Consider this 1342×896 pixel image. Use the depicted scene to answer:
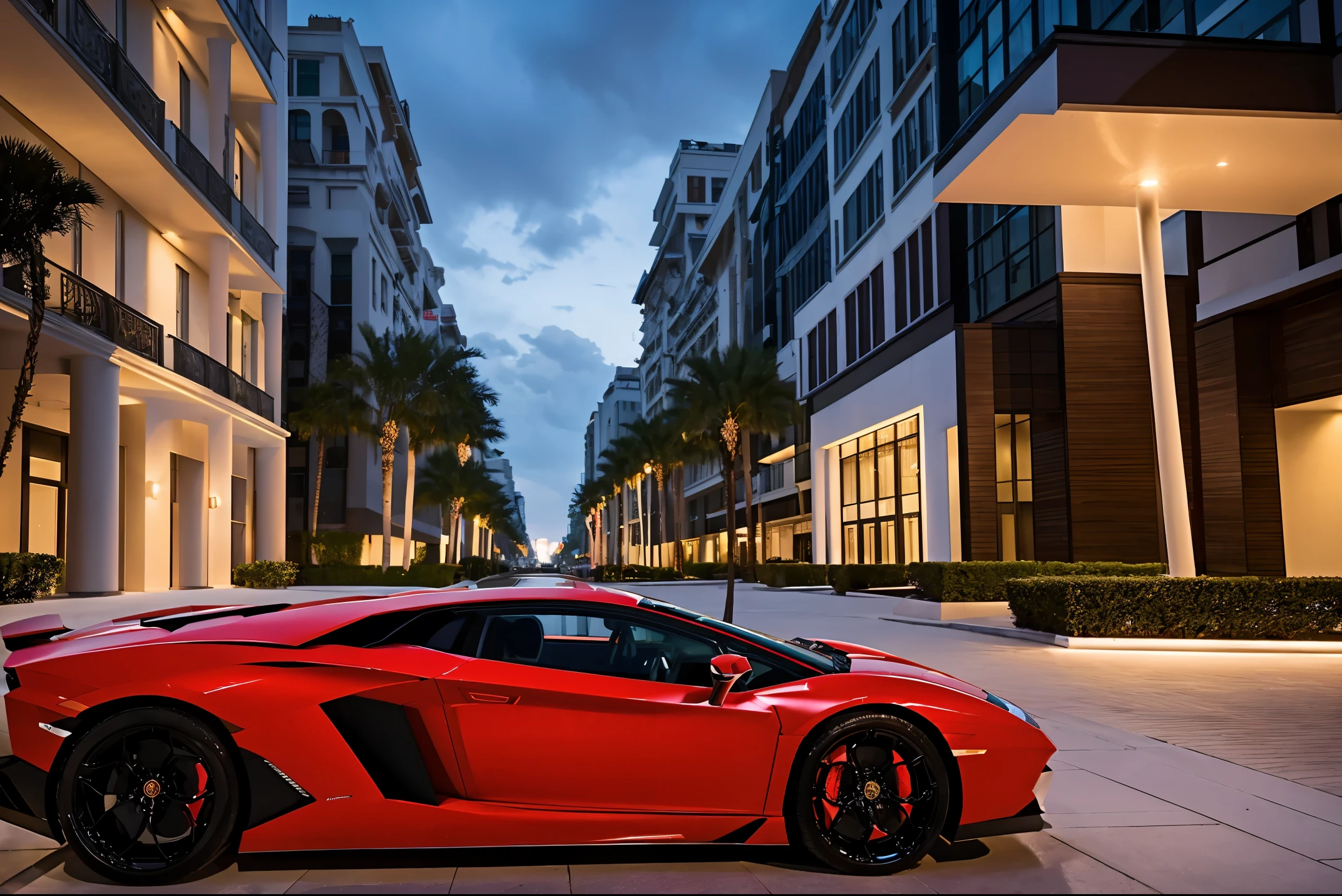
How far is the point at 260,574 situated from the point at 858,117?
28.9m

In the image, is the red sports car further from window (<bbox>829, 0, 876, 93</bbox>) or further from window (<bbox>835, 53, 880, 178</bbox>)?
window (<bbox>829, 0, 876, 93</bbox>)

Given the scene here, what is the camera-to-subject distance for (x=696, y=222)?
358ft

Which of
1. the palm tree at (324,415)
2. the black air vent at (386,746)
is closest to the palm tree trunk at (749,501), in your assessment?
the palm tree at (324,415)

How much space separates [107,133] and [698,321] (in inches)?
2992

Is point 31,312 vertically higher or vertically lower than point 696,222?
Result: lower

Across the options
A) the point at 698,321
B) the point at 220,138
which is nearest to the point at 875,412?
the point at 220,138

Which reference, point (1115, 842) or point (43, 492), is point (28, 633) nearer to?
point (1115, 842)

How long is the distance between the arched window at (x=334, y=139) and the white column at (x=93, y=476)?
129 feet

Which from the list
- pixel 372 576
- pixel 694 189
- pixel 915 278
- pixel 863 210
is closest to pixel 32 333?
pixel 372 576

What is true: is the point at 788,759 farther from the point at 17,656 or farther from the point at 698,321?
the point at 698,321

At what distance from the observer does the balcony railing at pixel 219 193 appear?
23.8 metres

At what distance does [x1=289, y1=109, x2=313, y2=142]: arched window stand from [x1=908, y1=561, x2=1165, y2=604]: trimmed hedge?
4627 centimetres

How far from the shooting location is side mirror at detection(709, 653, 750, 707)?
14.1 ft

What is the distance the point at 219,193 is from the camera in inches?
1043
